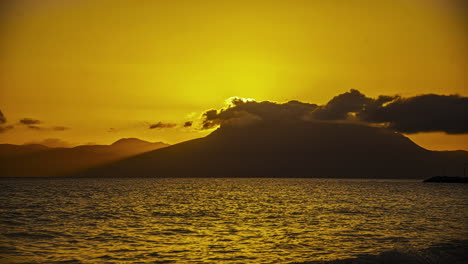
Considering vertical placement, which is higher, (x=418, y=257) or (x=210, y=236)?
(x=210, y=236)

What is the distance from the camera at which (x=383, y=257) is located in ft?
110

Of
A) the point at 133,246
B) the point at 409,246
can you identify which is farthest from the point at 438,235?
the point at 133,246

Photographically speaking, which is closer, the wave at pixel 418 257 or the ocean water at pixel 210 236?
the wave at pixel 418 257

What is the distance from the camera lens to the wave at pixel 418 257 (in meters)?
32.7

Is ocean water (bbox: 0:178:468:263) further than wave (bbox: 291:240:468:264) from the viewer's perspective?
Yes

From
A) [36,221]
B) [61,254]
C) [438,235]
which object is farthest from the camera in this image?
[36,221]

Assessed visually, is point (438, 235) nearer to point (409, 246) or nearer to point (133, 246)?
point (409, 246)

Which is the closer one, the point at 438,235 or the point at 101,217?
the point at 438,235

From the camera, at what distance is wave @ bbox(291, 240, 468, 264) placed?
107ft

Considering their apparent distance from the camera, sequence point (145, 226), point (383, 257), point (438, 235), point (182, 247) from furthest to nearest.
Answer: point (145, 226) → point (438, 235) → point (182, 247) → point (383, 257)

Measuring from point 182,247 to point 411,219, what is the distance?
131 feet

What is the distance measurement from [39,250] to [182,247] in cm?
1147

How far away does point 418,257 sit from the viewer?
34625 mm

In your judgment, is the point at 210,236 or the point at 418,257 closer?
the point at 418,257
